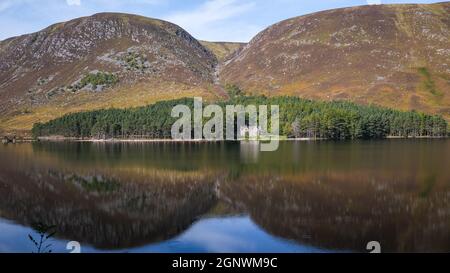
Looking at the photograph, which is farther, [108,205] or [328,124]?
[328,124]

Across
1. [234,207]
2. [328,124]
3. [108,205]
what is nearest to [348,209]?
[234,207]

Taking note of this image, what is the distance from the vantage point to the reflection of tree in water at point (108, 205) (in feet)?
132

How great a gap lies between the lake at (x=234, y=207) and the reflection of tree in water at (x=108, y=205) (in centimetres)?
11

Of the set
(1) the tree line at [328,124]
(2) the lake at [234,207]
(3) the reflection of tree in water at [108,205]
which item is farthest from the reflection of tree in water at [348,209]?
(1) the tree line at [328,124]

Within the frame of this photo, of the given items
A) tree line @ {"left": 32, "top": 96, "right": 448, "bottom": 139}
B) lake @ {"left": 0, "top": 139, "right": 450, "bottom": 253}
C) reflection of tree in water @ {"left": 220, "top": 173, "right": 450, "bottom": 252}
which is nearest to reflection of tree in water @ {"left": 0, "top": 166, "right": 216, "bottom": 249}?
lake @ {"left": 0, "top": 139, "right": 450, "bottom": 253}

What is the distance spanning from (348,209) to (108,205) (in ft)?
81.0

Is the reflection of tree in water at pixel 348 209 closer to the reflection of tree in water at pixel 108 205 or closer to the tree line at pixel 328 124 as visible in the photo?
the reflection of tree in water at pixel 108 205

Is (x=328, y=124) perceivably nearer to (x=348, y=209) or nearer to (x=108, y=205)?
(x=348, y=209)

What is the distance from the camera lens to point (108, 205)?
169 ft

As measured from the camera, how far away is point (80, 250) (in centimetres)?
3506

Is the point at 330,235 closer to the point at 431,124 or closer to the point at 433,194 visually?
the point at 433,194

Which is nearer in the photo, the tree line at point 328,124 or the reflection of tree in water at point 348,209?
the reflection of tree in water at point 348,209

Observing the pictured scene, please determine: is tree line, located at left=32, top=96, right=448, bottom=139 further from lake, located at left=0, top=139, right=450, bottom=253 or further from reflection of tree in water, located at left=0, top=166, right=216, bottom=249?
reflection of tree in water, located at left=0, top=166, right=216, bottom=249
